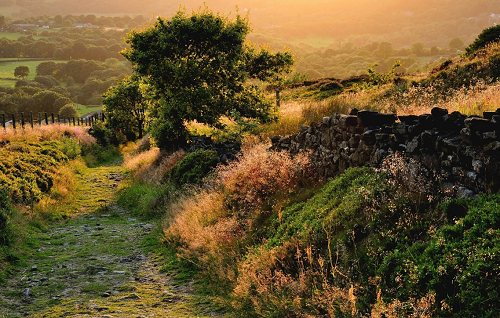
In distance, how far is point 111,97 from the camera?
37344mm

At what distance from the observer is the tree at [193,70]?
1864cm

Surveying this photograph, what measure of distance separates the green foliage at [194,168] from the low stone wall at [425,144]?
16.2 feet

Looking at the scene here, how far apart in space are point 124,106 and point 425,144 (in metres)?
36.6

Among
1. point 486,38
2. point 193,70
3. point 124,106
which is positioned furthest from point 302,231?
point 124,106

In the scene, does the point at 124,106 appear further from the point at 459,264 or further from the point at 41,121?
the point at 459,264

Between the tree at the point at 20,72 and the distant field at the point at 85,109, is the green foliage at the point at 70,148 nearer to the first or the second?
the distant field at the point at 85,109

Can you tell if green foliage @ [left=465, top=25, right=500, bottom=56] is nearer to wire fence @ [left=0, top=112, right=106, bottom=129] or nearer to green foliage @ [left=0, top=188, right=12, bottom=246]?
green foliage @ [left=0, top=188, right=12, bottom=246]

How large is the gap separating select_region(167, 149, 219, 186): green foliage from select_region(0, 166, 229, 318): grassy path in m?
2.16

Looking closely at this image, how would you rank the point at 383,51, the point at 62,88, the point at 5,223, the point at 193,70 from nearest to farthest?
the point at 5,223 → the point at 193,70 → the point at 62,88 → the point at 383,51

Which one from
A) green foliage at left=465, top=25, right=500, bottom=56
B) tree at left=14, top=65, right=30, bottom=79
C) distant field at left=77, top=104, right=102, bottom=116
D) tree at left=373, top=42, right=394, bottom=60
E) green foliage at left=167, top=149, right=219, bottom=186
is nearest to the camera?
green foliage at left=167, top=149, right=219, bottom=186

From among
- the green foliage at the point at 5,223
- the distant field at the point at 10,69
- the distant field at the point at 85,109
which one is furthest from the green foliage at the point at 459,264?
the distant field at the point at 10,69

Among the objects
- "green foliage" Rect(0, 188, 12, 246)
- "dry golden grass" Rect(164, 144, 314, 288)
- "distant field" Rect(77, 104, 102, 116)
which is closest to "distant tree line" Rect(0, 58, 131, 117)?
"distant field" Rect(77, 104, 102, 116)

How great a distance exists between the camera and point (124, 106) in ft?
127

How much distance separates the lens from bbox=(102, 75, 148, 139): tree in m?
37.5
